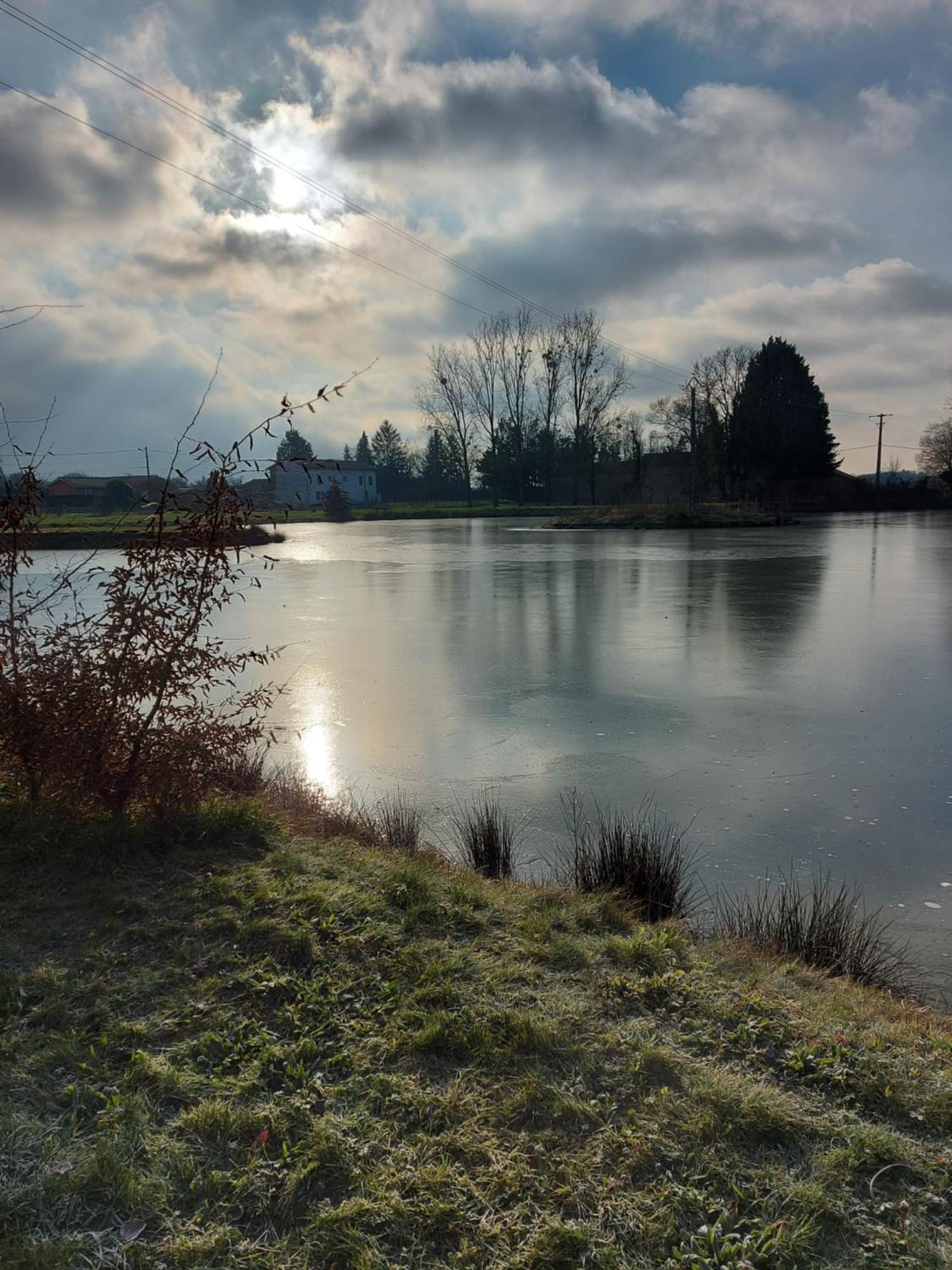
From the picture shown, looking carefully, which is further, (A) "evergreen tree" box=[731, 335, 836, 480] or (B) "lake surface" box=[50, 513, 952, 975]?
(A) "evergreen tree" box=[731, 335, 836, 480]

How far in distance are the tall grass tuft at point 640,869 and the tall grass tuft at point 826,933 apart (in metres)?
0.23

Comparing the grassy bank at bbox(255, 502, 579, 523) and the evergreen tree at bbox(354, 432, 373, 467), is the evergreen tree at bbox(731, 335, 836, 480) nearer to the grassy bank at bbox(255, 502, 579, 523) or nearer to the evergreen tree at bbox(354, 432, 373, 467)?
the grassy bank at bbox(255, 502, 579, 523)

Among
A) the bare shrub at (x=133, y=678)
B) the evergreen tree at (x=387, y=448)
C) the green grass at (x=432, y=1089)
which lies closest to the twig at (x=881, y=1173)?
the green grass at (x=432, y=1089)

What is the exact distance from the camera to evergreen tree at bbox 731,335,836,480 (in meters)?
56.2

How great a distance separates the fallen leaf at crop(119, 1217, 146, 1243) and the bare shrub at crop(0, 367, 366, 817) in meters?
2.28

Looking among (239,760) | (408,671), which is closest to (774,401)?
(408,671)

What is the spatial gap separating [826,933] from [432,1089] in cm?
204

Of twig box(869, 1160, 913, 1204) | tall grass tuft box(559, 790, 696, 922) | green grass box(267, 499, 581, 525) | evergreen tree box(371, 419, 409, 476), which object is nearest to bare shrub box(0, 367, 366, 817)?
tall grass tuft box(559, 790, 696, 922)

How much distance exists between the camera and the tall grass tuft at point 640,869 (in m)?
4.01

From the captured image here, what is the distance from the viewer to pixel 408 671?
918 cm

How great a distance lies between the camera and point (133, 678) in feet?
13.3

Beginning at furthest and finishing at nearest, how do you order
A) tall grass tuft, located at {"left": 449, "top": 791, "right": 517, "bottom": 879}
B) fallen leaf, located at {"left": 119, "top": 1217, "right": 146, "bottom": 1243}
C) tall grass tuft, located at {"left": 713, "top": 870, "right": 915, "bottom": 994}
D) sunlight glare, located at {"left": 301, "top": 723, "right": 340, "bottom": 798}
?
sunlight glare, located at {"left": 301, "top": 723, "right": 340, "bottom": 798} < tall grass tuft, located at {"left": 449, "top": 791, "right": 517, "bottom": 879} < tall grass tuft, located at {"left": 713, "top": 870, "right": 915, "bottom": 994} < fallen leaf, located at {"left": 119, "top": 1217, "right": 146, "bottom": 1243}

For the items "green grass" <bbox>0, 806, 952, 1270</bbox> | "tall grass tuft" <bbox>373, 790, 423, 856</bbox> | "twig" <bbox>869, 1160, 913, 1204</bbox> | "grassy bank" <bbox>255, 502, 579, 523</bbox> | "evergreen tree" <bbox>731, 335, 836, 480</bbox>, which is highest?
"evergreen tree" <bbox>731, 335, 836, 480</bbox>

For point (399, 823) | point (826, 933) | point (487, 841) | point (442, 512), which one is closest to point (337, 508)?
point (442, 512)
